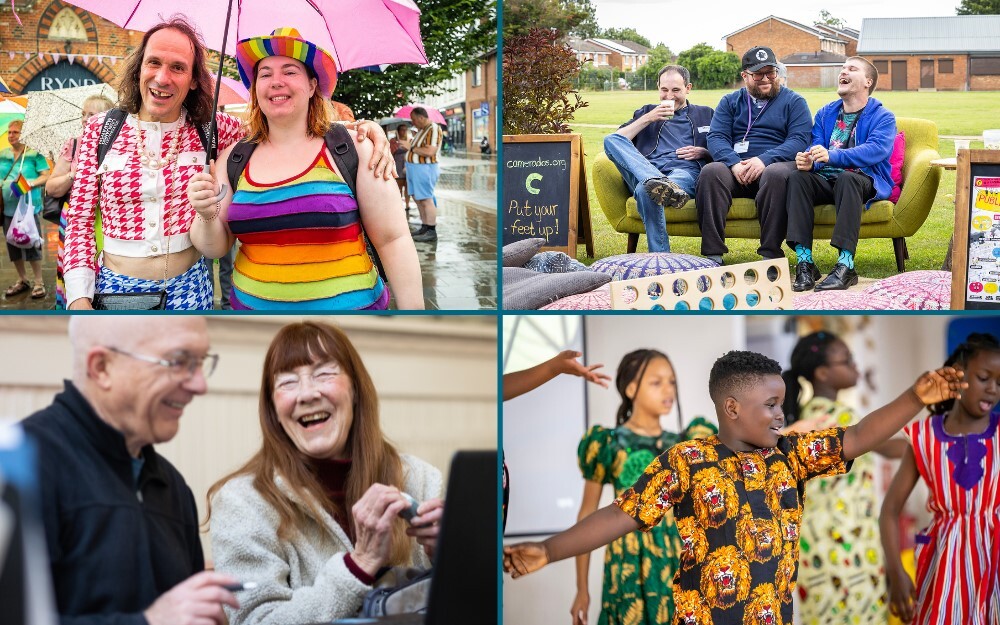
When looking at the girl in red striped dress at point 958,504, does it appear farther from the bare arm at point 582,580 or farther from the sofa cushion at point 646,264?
the bare arm at point 582,580

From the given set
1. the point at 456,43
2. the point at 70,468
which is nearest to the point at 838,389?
the point at 456,43

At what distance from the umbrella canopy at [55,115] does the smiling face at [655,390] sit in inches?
84.0

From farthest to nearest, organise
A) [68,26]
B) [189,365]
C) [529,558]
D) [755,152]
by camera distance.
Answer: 1. [755,152]
2. [68,26]
3. [189,365]
4. [529,558]

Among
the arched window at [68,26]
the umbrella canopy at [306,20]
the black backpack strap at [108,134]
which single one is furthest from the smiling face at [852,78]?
the arched window at [68,26]

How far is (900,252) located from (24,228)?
10.7 ft

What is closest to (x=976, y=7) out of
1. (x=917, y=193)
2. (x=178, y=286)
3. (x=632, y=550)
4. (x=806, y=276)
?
(x=917, y=193)

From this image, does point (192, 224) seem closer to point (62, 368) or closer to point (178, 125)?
point (178, 125)

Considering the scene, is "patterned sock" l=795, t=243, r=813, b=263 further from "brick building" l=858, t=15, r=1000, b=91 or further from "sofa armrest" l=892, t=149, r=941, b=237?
"brick building" l=858, t=15, r=1000, b=91

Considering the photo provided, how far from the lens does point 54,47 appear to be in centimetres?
376

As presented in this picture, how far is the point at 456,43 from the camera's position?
12.4 ft

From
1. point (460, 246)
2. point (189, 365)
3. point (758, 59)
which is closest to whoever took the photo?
point (189, 365)

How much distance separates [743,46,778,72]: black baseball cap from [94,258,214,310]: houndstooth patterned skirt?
6.79ft

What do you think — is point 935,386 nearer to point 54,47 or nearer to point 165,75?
point 165,75

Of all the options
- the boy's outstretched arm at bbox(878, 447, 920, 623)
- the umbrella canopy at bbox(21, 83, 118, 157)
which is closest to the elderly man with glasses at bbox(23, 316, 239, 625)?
the umbrella canopy at bbox(21, 83, 118, 157)
